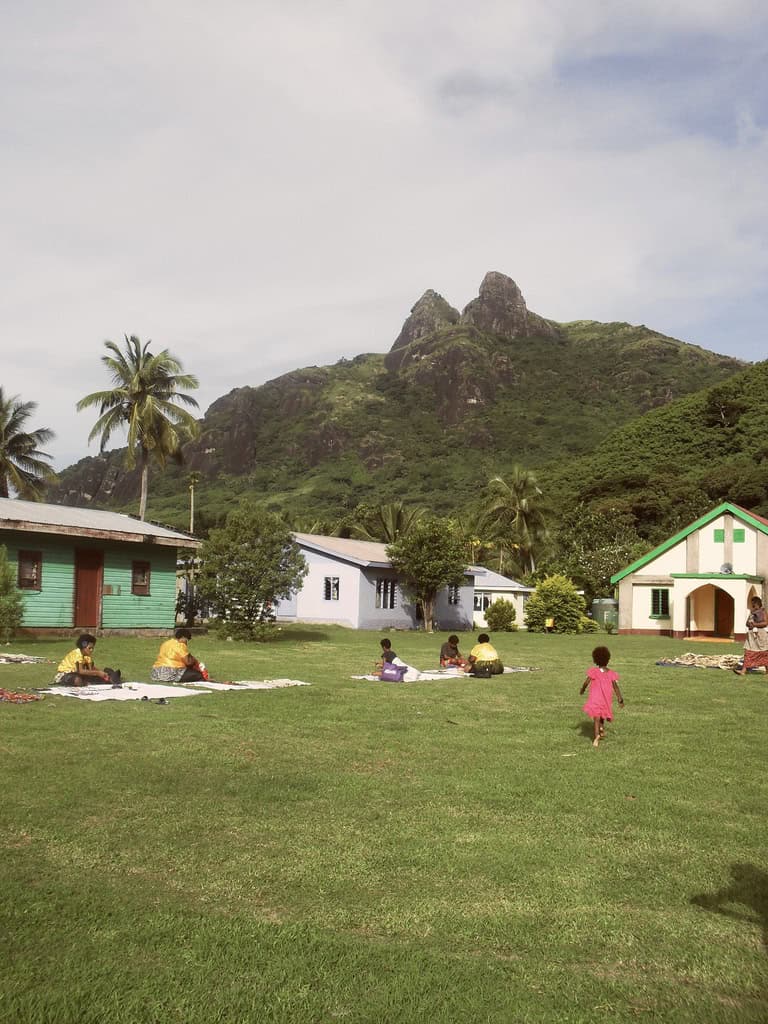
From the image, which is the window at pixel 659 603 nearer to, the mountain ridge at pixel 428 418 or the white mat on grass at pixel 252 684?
the white mat on grass at pixel 252 684

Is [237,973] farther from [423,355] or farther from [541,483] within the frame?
[423,355]

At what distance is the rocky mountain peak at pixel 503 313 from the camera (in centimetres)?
17362

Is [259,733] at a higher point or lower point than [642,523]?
lower

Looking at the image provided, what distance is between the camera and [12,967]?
4004 millimetres

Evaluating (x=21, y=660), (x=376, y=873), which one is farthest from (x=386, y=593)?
(x=376, y=873)

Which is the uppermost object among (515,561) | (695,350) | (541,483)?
(695,350)

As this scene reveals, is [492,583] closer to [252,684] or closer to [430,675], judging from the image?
[430,675]

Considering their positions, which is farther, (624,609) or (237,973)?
(624,609)

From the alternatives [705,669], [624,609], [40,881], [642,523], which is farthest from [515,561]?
[40,881]

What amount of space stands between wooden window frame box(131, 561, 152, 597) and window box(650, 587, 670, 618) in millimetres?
Answer: 23285

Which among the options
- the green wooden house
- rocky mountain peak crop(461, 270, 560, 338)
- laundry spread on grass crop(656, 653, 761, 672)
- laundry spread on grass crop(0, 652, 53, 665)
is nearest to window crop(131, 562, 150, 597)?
the green wooden house

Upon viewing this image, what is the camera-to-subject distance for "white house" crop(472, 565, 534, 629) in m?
50.2

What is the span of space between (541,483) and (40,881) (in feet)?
249

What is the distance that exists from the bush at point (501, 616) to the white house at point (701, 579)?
560 centimetres
